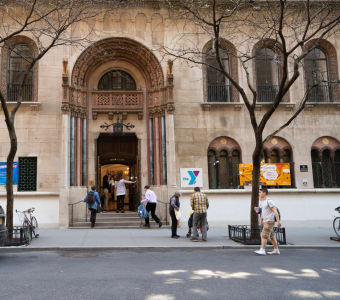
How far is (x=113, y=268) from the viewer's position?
7648 mm

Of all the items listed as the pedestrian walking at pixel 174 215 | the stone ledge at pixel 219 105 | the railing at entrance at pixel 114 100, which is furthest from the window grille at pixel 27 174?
the stone ledge at pixel 219 105

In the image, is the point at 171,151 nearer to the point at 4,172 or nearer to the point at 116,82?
the point at 116,82

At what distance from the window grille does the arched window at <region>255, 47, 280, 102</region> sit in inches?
461

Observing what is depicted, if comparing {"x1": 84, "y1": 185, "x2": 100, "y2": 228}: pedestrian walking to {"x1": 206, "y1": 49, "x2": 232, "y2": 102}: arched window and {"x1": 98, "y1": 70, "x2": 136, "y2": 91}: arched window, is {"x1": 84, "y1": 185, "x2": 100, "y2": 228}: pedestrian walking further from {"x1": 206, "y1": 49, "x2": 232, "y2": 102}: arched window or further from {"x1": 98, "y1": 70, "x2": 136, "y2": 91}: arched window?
{"x1": 206, "y1": 49, "x2": 232, "y2": 102}: arched window

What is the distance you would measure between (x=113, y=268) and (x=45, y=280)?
5.22ft

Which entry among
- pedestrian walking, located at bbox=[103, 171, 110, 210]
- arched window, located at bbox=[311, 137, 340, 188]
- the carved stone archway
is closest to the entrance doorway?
pedestrian walking, located at bbox=[103, 171, 110, 210]

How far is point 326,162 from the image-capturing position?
17.5 m

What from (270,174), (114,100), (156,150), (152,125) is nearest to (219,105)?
(152,125)

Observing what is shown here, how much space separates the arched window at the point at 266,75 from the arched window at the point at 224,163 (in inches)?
119

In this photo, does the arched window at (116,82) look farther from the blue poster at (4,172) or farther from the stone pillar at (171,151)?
the blue poster at (4,172)

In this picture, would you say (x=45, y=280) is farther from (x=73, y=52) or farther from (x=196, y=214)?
(x=73, y=52)

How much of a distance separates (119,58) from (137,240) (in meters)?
10.6

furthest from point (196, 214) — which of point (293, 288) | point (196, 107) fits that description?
→ point (196, 107)

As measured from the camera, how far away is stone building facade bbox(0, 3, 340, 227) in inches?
634
